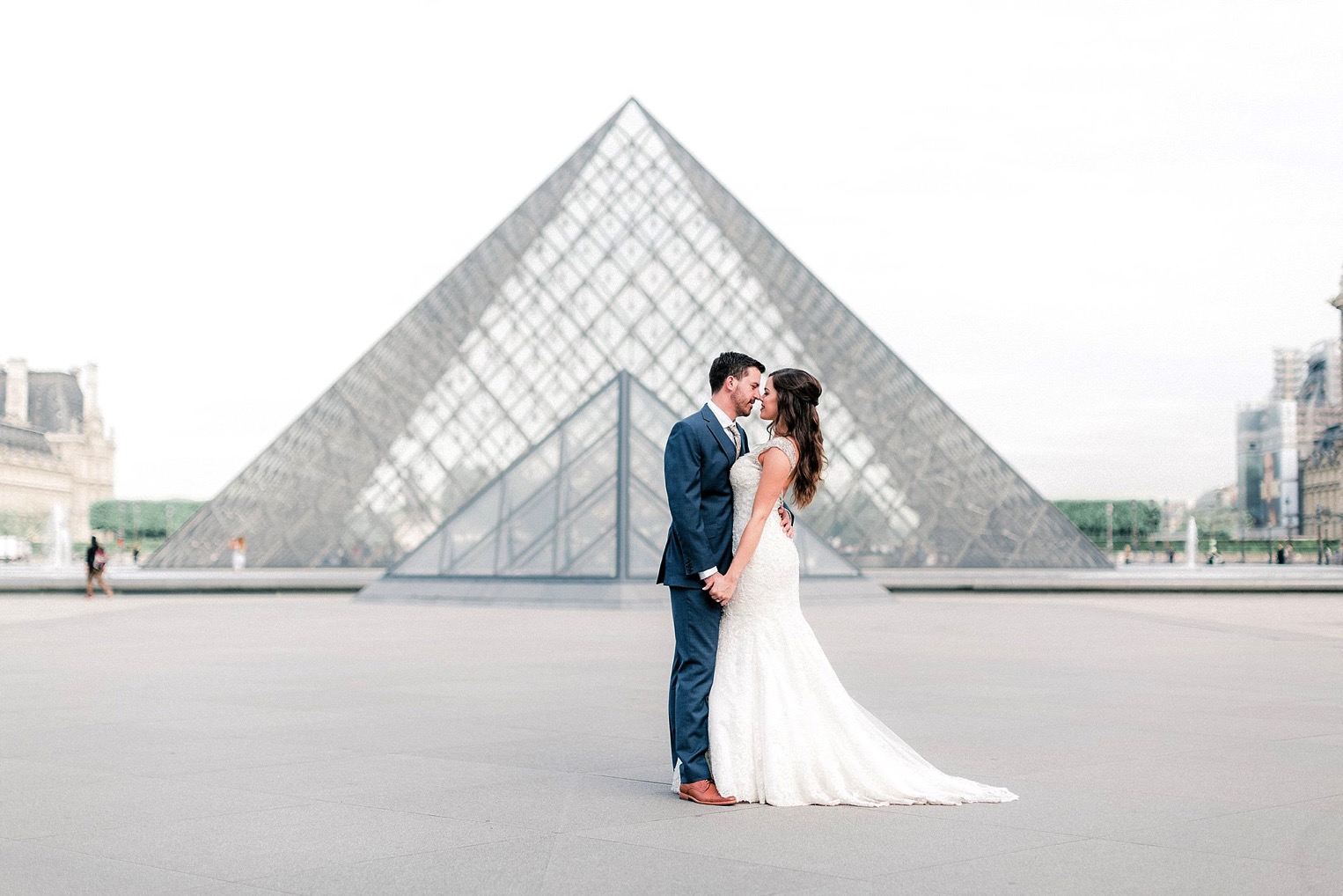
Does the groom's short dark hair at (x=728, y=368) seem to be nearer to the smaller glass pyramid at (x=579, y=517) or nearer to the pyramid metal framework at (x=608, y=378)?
the smaller glass pyramid at (x=579, y=517)

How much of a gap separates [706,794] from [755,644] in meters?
0.57

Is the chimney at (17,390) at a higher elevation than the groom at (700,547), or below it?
higher

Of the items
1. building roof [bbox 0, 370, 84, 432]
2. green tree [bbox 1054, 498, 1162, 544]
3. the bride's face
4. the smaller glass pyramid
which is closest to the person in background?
the smaller glass pyramid

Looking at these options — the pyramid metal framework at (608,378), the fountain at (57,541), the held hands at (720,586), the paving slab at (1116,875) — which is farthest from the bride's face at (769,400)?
the fountain at (57,541)

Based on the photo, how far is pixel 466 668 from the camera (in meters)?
9.84

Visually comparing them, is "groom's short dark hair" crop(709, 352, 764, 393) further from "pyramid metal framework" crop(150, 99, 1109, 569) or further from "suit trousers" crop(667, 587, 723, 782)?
"pyramid metal framework" crop(150, 99, 1109, 569)

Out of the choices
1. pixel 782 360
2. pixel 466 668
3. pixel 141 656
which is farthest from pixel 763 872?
pixel 782 360

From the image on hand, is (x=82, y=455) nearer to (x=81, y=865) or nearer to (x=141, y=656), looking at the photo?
(x=141, y=656)

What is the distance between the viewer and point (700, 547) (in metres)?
4.93

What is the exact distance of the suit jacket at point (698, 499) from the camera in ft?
16.2

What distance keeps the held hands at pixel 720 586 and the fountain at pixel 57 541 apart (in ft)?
167

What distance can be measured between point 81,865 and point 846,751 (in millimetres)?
2543

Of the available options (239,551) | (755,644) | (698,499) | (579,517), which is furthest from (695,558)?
(239,551)

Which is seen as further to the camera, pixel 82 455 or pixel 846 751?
pixel 82 455
